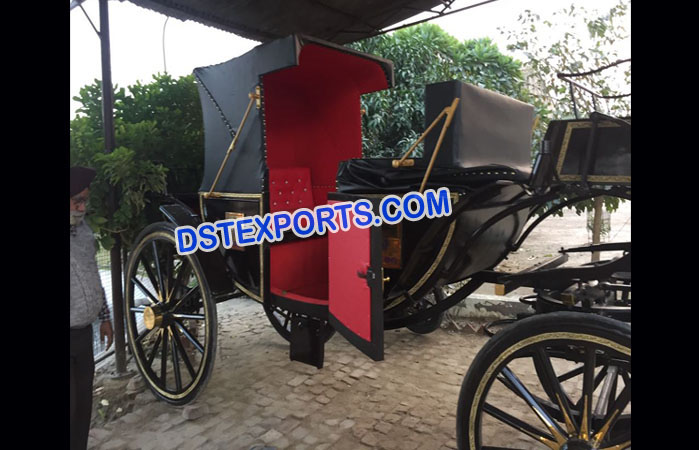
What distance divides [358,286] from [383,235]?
549mm

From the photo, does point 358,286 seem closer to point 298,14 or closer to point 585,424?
point 585,424

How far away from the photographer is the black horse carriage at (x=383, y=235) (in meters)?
1.80

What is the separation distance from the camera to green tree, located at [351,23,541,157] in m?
6.15

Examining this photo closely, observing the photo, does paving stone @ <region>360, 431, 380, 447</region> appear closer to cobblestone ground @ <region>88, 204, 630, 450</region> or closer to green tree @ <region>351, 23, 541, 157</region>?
cobblestone ground @ <region>88, 204, 630, 450</region>

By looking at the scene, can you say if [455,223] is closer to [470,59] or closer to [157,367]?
[157,367]

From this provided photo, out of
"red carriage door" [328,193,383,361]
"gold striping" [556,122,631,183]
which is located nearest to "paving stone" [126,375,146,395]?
"red carriage door" [328,193,383,361]

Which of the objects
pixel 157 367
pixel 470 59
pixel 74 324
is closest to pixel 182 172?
pixel 157 367

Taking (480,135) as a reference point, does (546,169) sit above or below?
below

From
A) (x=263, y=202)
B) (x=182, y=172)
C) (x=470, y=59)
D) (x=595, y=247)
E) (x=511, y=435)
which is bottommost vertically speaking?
(x=511, y=435)

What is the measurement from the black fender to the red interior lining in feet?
1.12

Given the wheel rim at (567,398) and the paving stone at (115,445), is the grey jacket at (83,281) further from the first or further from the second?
the wheel rim at (567,398)

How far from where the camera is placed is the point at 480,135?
2609 mm

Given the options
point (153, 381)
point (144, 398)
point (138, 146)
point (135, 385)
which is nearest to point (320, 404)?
point (153, 381)
